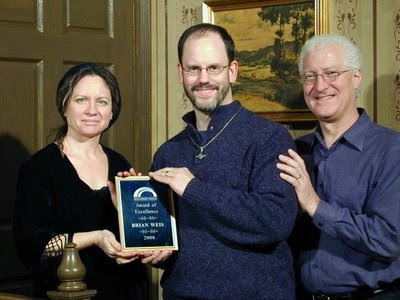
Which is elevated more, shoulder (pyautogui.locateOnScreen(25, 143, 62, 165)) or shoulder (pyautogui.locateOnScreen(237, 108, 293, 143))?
shoulder (pyautogui.locateOnScreen(237, 108, 293, 143))

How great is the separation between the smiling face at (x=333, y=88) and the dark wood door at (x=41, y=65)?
1.74 meters

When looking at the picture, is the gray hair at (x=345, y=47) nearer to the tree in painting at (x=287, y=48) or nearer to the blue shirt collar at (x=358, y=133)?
the blue shirt collar at (x=358, y=133)

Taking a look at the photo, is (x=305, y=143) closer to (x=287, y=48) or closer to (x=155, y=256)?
(x=155, y=256)

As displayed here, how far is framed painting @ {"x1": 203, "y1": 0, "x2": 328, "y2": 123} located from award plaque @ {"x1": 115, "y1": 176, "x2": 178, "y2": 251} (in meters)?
1.47

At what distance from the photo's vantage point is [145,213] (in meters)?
2.65

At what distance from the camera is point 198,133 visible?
267 cm

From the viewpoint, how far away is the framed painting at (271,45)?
3977 mm

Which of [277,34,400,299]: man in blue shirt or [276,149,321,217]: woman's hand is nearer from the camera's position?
[276,149,321,217]: woman's hand

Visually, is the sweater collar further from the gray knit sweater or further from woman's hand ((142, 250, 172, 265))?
woman's hand ((142, 250, 172, 265))

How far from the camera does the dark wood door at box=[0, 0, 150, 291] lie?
13.2 ft

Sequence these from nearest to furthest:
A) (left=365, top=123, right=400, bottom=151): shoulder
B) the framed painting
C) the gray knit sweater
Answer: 1. the gray knit sweater
2. (left=365, top=123, right=400, bottom=151): shoulder
3. the framed painting

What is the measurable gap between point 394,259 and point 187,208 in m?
0.73

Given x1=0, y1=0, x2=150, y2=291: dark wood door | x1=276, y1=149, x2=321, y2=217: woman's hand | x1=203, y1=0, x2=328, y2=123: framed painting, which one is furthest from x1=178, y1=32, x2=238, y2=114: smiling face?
x1=0, y1=0, x2=150, y2=291: dark wood door

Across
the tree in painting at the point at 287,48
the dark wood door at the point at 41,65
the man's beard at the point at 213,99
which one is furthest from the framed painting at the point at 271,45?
the man's beard at the point at 213,99
